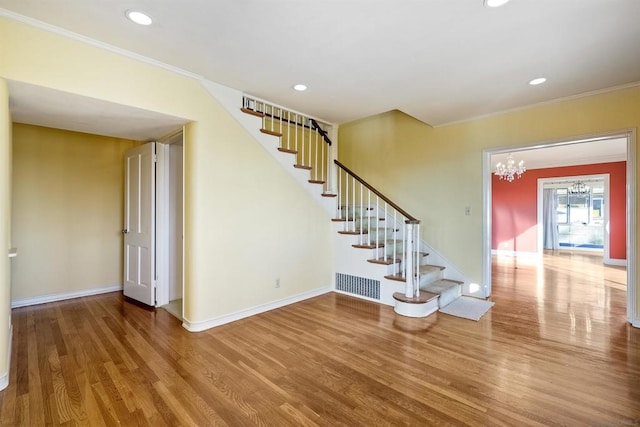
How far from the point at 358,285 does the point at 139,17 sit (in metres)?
3.74

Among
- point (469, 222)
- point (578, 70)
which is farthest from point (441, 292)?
point (578, 70)

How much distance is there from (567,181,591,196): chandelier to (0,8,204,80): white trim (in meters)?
10.0

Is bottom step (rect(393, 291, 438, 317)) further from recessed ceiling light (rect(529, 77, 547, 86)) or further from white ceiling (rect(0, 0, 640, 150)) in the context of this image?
recessed ceiling light (rect(529, 77, 547, 86))

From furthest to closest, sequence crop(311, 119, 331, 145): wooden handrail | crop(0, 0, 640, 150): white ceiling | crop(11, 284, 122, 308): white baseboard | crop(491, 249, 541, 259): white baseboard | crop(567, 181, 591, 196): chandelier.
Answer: crop(567, 181, 591, 196): chandelier
crop(491, 249, 541, 259): white baseboard
crop(311, 119, 331, 145): wooden handrail
crop(11, 284, 122, 308): white baseboard
crop(0, 0, 640, 150): white ceiling

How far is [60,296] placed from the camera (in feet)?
13.0

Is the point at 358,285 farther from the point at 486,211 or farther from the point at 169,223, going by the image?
the point at 169,223

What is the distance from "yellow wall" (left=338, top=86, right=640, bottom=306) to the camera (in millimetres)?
3311

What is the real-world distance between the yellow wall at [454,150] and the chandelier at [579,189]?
246 inches

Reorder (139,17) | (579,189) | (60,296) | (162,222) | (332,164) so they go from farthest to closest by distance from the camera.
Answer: (579,189), (332,164), (60,296), (162,222), (139,17)

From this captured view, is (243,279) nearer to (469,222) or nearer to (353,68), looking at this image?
(353,68)

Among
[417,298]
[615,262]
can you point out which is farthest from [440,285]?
[615,262]

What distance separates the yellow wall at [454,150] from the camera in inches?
130

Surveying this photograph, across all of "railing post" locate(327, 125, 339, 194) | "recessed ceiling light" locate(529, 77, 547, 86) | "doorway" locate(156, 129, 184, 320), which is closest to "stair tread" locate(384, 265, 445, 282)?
"railing post" locate(327, 125, 339, 194)

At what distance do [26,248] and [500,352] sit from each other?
219 inches
